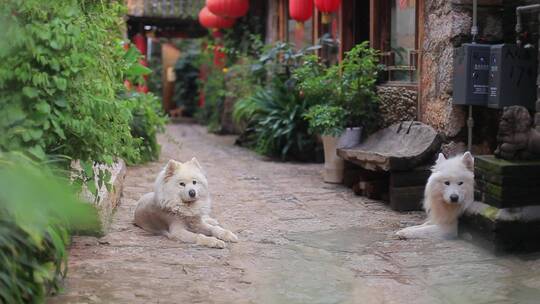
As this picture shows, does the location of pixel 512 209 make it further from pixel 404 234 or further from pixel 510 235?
pixel 404 234

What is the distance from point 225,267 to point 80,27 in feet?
5.84

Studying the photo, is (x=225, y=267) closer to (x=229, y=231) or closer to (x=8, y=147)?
(x=229, y=231)

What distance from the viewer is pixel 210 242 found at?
5.14 metres

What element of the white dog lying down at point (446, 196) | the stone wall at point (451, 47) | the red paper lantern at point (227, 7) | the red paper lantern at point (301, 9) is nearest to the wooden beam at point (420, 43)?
the stone wall at point (451, 47)

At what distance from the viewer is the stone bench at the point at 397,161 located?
6.64m

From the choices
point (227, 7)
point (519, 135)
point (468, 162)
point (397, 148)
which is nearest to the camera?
point (519, 135)

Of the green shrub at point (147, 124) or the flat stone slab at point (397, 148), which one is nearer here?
the flat stone slab at point (397, 148)

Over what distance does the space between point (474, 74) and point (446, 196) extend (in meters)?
1.56

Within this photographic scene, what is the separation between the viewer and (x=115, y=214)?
6281mm

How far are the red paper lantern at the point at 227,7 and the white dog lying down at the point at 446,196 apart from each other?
24.4 ft

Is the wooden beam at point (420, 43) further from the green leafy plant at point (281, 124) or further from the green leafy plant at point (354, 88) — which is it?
the green leafy plant at point (281, 124)

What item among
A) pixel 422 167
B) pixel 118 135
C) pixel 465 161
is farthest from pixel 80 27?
pixel 422 167

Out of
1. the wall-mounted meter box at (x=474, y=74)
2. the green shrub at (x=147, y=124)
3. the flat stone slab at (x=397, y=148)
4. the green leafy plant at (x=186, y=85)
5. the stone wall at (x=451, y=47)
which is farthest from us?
the green leafy plant at (x=186, y=85)

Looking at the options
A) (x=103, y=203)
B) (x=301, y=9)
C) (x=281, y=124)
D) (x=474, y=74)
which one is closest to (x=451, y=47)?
(x=474, y=74)
